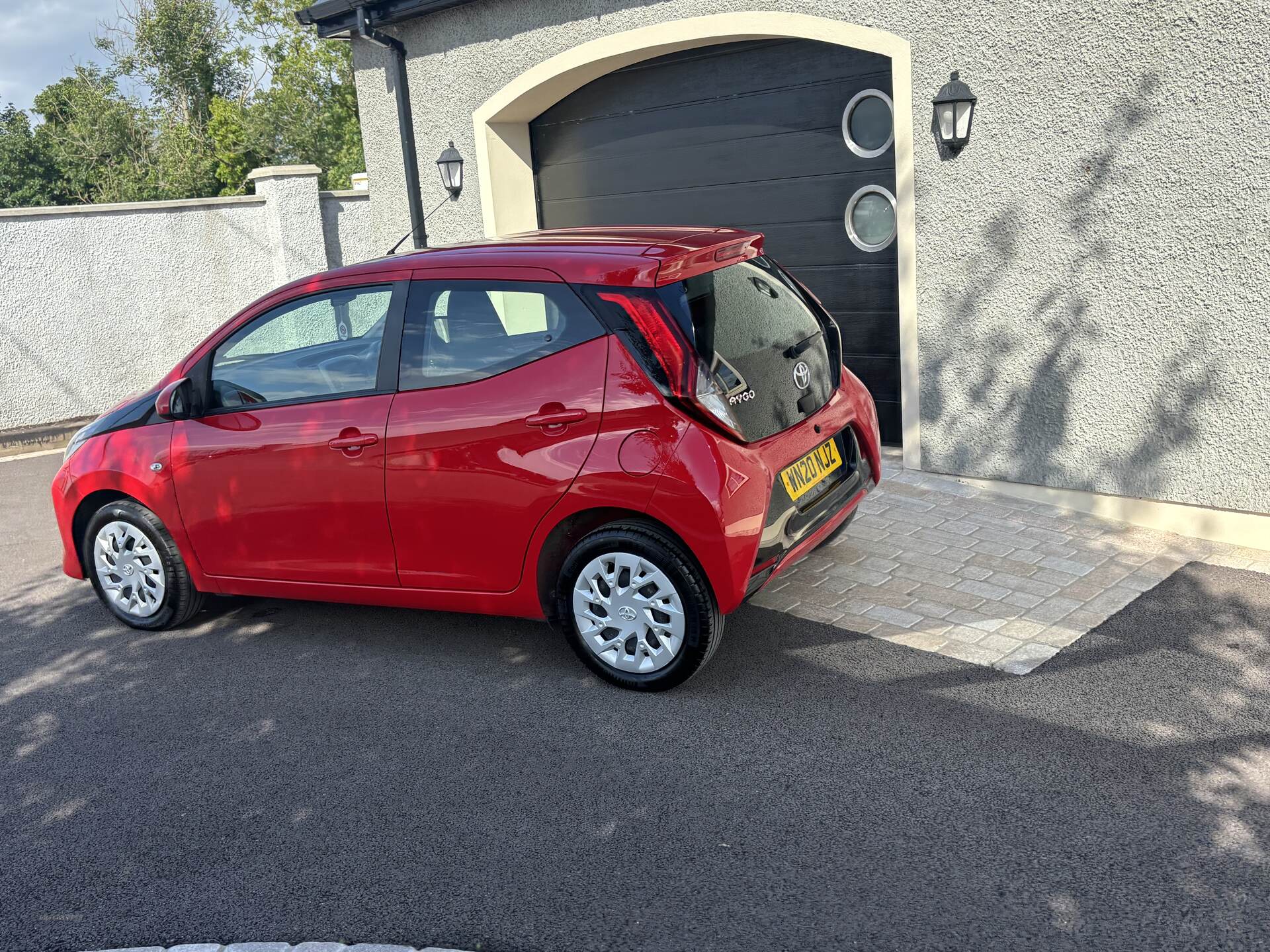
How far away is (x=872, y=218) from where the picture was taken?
24.6 feet

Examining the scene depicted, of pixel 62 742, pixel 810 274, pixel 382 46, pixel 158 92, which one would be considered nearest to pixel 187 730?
pixel 62 742

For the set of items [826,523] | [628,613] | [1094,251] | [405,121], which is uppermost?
[405,121]

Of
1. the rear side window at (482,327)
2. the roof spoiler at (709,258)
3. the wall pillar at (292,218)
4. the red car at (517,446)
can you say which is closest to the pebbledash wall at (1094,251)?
the red car at (517,446)

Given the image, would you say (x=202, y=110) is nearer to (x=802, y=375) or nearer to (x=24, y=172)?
(x=24, y=172)

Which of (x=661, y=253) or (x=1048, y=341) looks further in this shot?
(x=1048, y=341)

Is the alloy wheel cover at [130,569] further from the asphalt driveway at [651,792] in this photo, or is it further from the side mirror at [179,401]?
the side mirror at [179,401]

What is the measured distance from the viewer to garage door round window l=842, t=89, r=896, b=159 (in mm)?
7234

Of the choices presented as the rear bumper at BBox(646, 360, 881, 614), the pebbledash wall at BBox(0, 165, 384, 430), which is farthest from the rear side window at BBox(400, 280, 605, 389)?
the pebbledash wall at BBox(0, 165, 384, 430)

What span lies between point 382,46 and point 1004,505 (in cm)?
647

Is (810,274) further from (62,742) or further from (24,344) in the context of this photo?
(24,344)

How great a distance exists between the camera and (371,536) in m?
5.00

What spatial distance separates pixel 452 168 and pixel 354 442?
529 cm

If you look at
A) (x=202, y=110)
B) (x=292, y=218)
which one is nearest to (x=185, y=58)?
(x=202, y=110)

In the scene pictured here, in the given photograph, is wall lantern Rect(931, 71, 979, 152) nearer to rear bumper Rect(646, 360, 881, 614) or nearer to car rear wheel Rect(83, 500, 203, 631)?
rear bumper Rect(646, 360, 881, 614)
